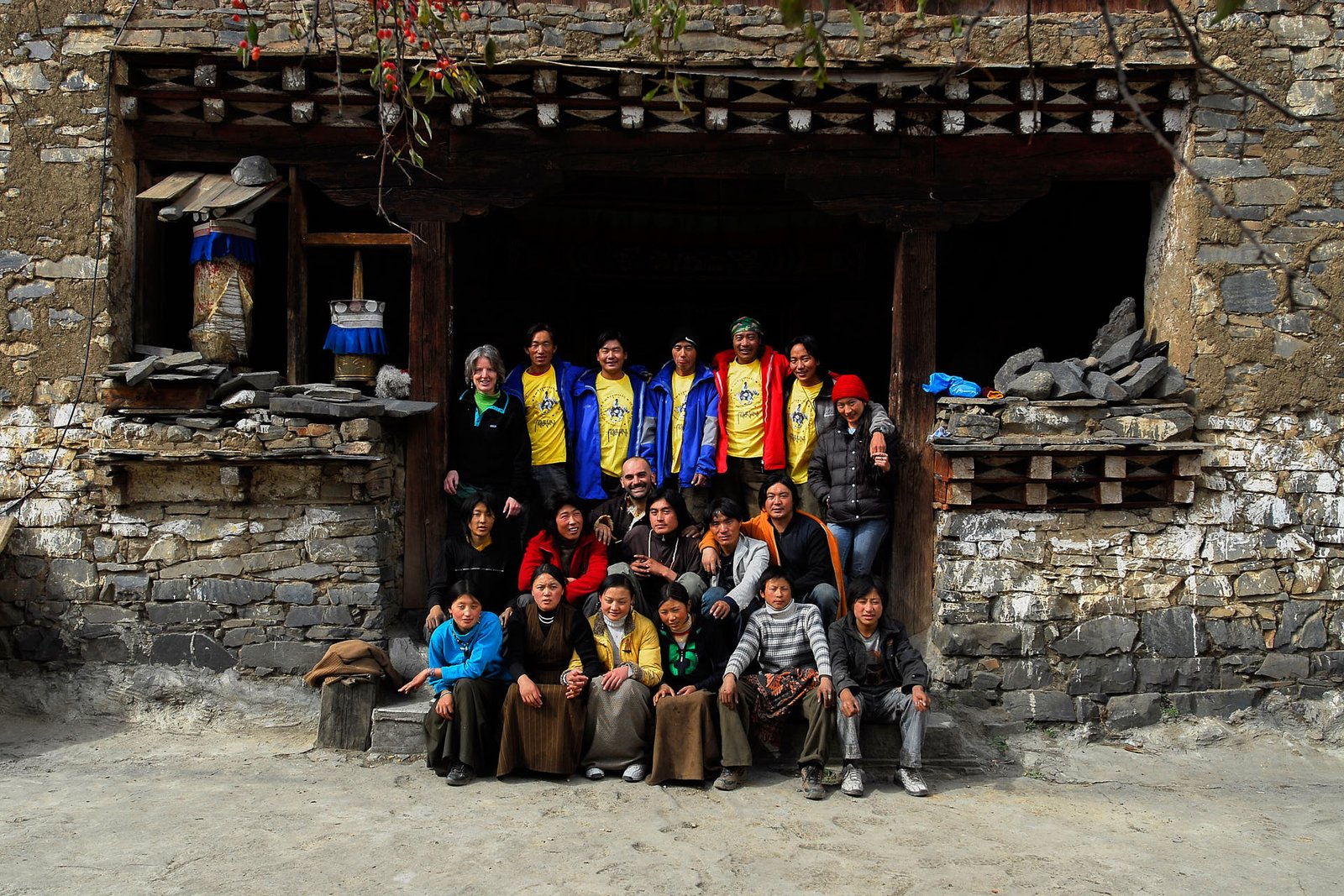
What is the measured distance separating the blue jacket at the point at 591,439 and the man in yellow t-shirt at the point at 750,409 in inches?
18.6

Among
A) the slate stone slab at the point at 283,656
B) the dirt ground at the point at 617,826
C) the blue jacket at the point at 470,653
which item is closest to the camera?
the dirt ground at the point at 617,826

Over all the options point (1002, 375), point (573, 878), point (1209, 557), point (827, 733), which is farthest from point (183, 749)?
point (1209, 557)

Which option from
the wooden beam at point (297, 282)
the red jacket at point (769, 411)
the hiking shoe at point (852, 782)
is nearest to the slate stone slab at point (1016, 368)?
the red jacket at point (769, 411)

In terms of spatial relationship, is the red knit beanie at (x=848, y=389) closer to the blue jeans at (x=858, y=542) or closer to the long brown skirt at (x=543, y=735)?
the blue jeans at (x=858, y=542)

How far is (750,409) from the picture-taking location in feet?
21.7

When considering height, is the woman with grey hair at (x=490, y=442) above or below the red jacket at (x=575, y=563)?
above

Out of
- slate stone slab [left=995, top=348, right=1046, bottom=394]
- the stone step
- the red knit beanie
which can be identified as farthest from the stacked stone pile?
the stone step

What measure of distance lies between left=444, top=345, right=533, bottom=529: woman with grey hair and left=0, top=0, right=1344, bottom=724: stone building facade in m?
0.48

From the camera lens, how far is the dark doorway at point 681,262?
884 cm

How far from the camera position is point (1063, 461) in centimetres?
632

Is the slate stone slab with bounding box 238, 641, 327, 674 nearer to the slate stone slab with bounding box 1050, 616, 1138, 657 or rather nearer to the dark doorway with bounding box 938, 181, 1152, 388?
the slate stone slab with bounding box 1050, 616, 1138, 657

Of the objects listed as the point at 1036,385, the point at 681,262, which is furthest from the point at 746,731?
the point at 681,262

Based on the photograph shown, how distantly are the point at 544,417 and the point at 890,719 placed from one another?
2.67 meters

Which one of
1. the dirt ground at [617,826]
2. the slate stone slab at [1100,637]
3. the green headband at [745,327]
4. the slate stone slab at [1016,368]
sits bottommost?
the dirt ground at [617,826]
